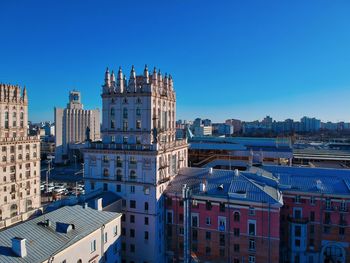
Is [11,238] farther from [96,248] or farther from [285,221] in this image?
[285,221]

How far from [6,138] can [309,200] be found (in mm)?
72700

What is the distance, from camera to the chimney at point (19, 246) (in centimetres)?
2922

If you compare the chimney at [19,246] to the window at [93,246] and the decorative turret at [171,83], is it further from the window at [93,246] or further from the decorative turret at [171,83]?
the decorative turret at [171,83]

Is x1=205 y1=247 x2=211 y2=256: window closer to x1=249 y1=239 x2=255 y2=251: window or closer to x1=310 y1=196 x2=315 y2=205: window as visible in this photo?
x1=249 y1=239 x2=255 y2=251: window

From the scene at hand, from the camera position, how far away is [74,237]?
116ft

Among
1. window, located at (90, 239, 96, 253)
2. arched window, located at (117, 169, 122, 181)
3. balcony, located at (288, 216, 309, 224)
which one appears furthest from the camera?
arched window, located at (117, 169, 122, 181)

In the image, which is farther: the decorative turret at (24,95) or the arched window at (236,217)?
the decorative turret at (24,95)

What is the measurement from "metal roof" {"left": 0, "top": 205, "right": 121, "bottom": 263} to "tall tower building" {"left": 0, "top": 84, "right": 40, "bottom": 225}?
43.6 meters

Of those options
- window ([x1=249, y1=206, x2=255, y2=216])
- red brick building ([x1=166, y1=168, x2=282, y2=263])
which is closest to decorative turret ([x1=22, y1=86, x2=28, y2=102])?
red brick building ([x1=166, y1=168, x2=282, y2=263])

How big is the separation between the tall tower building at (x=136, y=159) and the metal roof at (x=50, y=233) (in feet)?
32.7

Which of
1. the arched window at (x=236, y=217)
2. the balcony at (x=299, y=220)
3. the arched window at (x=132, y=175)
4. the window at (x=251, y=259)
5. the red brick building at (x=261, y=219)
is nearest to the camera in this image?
the red brick building at (x=261, y=219)

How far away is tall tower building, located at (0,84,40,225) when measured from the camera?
7638 cm

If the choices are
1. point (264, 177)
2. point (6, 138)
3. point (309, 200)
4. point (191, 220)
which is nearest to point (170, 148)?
point (191, 220)

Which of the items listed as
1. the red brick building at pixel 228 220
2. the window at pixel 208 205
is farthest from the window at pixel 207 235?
the window at pixel 208 205
